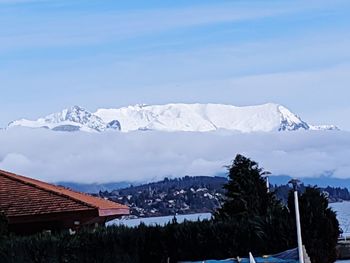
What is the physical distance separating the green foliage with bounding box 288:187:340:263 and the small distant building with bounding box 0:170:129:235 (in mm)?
5469

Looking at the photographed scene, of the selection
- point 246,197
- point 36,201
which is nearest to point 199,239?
point 246,197

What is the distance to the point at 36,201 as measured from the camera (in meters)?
27.2

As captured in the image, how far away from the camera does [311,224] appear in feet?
76.5

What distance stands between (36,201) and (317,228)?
786 centimetres

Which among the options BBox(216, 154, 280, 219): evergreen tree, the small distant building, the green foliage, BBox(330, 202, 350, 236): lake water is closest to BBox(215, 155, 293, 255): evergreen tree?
BBox(216, 154, 280, 219): evergreen tree

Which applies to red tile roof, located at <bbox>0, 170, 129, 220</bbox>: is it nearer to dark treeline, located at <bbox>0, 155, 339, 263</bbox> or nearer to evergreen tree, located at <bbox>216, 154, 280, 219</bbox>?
dark treeline, located at <bbox>0, 155, 339, 263</bbox>

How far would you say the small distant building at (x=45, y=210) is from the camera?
1040 inches

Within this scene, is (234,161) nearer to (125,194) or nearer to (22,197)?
(22,197)

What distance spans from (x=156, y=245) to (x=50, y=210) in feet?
12.1

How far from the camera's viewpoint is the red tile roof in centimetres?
2653

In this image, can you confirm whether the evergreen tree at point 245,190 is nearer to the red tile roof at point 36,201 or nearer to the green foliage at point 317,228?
the green foliage at point 317,228

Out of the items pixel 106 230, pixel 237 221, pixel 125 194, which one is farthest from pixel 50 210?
pixel 125 194

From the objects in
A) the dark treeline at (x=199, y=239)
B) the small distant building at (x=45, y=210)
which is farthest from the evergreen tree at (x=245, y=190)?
the small distant building at (x=45, y=210)

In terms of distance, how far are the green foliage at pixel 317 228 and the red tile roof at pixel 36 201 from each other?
595cm
